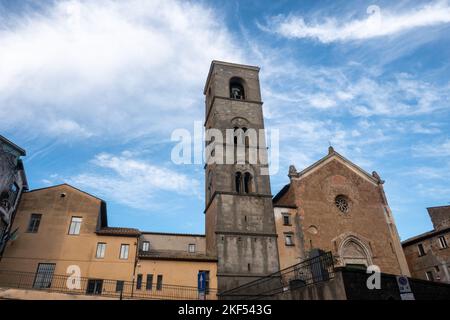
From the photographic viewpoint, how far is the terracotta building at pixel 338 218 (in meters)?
27.2

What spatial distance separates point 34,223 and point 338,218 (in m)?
24.2

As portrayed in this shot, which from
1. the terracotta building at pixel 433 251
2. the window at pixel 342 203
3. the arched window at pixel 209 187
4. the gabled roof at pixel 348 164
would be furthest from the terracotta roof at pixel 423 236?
the arched window at pixel 209 187

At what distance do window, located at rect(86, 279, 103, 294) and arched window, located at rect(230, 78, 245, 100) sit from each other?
2096 centimetres

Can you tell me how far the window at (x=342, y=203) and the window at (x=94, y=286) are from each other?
20.4 m

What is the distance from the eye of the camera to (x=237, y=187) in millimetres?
28828

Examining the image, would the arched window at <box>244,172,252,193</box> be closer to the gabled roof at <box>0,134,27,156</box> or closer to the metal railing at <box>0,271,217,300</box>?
A: the metal railing at <box>0,271,217,300</box>

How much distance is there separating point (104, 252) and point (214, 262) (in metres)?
7.91

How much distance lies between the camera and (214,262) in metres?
24.4

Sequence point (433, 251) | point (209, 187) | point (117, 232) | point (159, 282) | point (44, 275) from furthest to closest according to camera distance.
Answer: point (433, 251) < point (209, 187) < point (117, 232) < point (159, 282) < point (44, 275)

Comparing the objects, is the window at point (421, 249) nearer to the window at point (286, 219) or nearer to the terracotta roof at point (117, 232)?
the window at point (286, 219)

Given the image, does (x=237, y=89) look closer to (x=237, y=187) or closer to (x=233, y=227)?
(x=237, y=187)

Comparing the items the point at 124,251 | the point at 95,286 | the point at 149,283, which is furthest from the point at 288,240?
the point at 95,286

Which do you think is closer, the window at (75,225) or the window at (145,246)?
the window at (75,225)

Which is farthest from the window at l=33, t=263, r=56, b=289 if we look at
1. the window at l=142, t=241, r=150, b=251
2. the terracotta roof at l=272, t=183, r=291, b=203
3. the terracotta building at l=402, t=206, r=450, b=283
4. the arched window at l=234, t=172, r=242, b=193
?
the terracotta building at l=402, t=206, r=450, b=283
